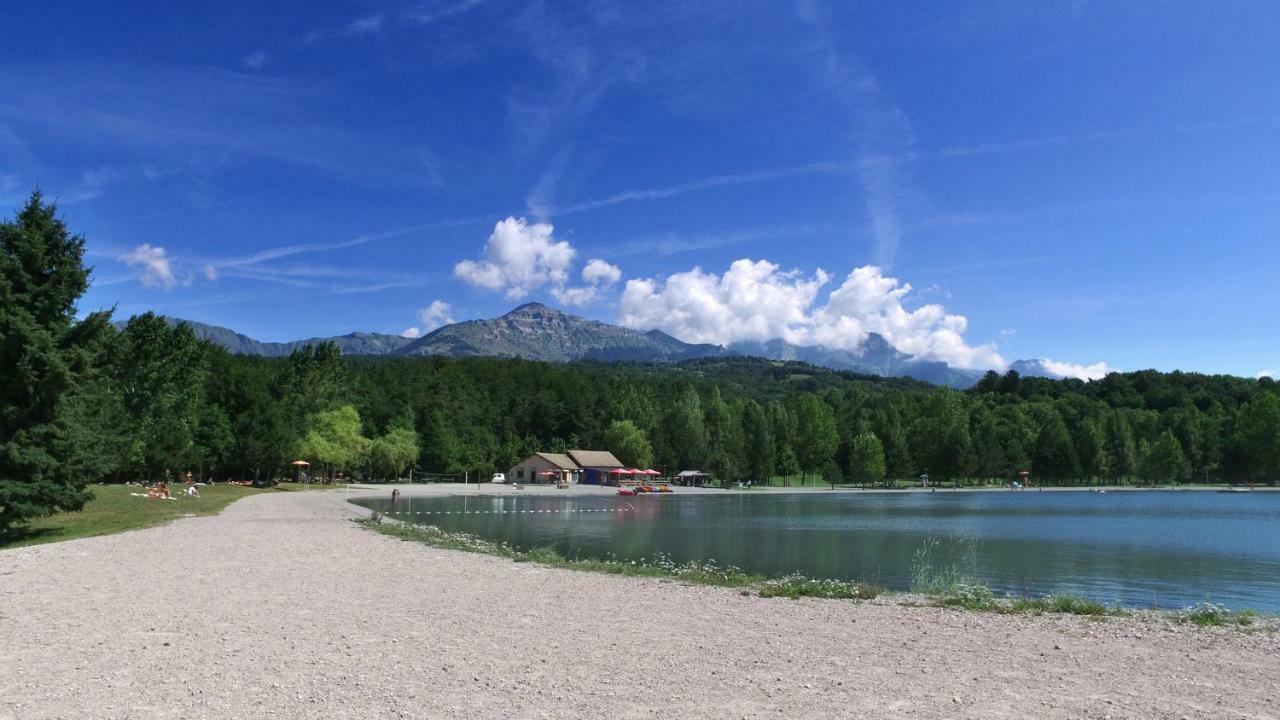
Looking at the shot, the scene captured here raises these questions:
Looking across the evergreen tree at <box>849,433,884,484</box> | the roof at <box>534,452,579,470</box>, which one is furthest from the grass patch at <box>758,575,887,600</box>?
the evergreen tree at <box>849,433,884,484</box>

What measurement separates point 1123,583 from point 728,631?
1521cm

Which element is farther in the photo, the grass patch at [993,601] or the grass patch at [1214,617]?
the grass patch at [993,601]

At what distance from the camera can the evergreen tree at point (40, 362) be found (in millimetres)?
19516

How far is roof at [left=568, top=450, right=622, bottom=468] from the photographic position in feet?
336

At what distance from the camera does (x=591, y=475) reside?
10212 centimetres

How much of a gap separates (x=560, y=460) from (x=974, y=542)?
7300cm

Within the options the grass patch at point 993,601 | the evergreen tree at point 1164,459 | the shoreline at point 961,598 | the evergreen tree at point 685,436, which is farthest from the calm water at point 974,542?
the evergreen tree at point 1164,459

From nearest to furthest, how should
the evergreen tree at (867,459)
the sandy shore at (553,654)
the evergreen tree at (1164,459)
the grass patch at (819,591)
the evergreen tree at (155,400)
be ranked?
the sandy shore at (553,654) < the grass patch at (819,591) < the evergreen tree at (155,400) < the evergreen tree at (1164,459) < the evergreen tree at (867,459)

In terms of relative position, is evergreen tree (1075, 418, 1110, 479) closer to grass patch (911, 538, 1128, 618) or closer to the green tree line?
the green tree line

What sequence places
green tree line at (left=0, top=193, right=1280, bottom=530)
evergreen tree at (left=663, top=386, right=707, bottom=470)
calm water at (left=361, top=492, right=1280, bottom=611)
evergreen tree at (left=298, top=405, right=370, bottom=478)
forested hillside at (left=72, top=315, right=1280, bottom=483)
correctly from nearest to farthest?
calm water at (left=361, top=492, right=1280, bottom=611) < green tree line at (left=0, top=193, right=1280, bottom=530) < evergreen tree at (left=298, top=405, right=370, bottom=478) < forested hillside at (left=72, top=315, right=1280, bottom=483) < evergreen tree at (left=663, top=386, right=707, bottom=470)

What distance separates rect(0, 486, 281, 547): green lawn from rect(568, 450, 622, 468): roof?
57.4 metres

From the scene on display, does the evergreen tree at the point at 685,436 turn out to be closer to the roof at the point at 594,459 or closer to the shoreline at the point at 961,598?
the roof at the point at 594,459

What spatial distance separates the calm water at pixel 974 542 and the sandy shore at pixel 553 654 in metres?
8.59

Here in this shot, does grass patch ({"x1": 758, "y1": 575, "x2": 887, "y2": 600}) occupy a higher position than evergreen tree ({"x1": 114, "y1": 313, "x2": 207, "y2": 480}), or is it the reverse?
evergreen tree ({"x1": 114, "y1": 313, "x2": 207, "y2": 480})
